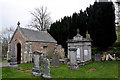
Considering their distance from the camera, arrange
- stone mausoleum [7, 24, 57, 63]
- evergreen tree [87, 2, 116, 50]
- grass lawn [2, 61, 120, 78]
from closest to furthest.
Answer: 1. grass lawn [2, 61, 120, 78]
2. evergreen tree [87, 2, 116, 50]
3. stone mausoleum [7, 24, 57, 63]

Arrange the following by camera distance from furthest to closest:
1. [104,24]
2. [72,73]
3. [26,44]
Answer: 1. [26,44]
2. [104,24]
3. [72,73]

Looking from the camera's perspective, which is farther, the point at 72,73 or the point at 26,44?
the point at 26,44

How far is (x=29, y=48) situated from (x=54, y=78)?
14.1 metres

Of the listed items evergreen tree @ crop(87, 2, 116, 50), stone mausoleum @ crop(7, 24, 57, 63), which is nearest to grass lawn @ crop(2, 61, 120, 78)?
evergreen tree @ crop(87, 2, 116, 50)

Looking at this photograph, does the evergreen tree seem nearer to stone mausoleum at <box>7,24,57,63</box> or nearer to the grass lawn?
the grass lawn

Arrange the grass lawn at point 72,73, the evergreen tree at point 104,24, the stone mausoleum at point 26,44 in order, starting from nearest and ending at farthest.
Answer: the grass lawn at point 72,73, the evergreen tree at point 104,24, the stone mausoleum at point 26,44

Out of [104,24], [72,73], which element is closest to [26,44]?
[104,24]

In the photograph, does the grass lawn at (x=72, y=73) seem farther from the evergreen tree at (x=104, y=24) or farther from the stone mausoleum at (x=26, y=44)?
the stone mausoleum at (x=26, y=44)

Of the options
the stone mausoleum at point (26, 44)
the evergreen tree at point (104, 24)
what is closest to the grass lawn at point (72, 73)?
the evergreen tree at point (104, 24)

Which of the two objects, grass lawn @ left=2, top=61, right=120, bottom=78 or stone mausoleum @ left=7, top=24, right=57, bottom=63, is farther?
stone mausoleum @ left=7, top=24, right=57, bottom=63

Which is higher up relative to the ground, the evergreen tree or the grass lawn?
the evergreen tree

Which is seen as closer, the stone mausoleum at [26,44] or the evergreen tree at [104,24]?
the evergreen tree at [104,24]

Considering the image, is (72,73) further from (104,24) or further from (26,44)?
(26,44)

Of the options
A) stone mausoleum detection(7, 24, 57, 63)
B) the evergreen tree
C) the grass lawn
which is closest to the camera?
the grass lawn
